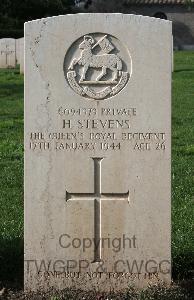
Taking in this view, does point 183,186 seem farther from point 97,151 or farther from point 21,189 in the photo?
point 97,151

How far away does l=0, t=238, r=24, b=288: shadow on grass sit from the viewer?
18.0 ft

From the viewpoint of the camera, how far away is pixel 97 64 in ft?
16.7

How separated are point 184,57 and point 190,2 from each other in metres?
10.1

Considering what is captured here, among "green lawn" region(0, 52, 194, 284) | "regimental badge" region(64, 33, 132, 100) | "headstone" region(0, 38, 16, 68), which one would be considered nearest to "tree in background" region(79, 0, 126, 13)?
"headstone" region(0, 38, 16, 68)

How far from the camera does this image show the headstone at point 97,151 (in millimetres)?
5086

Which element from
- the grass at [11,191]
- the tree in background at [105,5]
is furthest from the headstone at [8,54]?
the tree in background at [105,5]

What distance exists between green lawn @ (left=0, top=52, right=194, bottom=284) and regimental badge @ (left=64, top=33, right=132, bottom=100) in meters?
1.48

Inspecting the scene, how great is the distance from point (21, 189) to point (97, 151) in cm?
308

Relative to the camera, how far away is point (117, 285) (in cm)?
526

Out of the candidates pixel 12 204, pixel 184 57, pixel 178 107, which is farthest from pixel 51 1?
pixel 12 204

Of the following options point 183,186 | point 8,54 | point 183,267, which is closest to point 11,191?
point 183,186

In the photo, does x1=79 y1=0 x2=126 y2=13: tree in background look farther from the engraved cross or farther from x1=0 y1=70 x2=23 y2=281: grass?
the engraved cross

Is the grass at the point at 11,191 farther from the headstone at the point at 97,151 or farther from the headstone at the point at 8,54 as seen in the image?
the headstone at the point at 8,54

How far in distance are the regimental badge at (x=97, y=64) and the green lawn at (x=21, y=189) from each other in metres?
1.48
